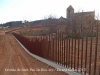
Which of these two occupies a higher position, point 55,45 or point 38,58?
point 55,45

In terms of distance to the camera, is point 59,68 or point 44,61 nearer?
point 59,68


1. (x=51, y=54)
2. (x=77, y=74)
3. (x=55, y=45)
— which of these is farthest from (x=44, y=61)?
(x=77, y=74)

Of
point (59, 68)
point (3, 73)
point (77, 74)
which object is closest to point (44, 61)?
point (59, 68)

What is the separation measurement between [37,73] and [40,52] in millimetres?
4126

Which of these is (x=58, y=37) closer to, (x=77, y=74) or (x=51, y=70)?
(x=51, y=70)

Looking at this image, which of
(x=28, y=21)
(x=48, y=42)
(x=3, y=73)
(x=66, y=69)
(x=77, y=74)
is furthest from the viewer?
(x=28, y=21)

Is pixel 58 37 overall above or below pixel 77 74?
above

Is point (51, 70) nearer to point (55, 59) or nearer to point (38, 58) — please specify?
point (55, 59)

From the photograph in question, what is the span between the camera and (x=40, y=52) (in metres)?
12.4

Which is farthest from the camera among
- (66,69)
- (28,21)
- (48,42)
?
(28,21)

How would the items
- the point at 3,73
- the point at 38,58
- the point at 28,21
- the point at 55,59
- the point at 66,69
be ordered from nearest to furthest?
1. the point at 66,69
2. the point at 3,73
3. the point at 55,59
4. the point at 38,58
5. the point at 28,21

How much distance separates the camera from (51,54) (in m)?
10.2

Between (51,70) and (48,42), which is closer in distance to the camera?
(51,70)

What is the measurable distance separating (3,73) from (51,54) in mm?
3033
